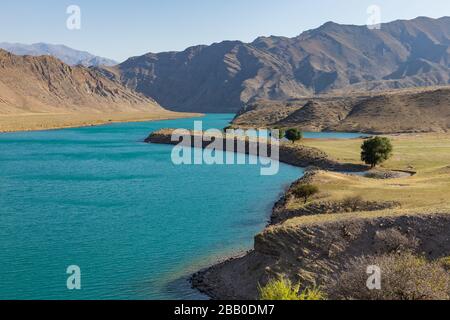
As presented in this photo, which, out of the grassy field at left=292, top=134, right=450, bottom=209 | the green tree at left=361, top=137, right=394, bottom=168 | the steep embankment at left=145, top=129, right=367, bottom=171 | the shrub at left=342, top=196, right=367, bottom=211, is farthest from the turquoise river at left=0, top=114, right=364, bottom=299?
the green tree at left=361, top=137, right=394, bottom=168

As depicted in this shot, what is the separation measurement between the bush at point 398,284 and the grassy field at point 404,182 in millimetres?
16019

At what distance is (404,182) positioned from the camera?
208ft

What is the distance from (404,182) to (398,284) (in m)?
41.8

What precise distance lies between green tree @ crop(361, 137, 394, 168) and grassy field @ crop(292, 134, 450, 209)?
7.77 ft

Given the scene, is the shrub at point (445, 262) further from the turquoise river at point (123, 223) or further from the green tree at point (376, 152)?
the green tree at point (376, 152)

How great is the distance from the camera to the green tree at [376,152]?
8912cm

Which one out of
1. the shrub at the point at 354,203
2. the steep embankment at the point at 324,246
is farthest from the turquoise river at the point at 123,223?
the shrub at the point at 354,203

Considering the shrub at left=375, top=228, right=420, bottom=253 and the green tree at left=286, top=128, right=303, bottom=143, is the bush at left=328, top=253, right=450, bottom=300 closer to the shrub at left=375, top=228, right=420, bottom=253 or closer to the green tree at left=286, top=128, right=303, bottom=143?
the shrub at left=375, top=228, right=420, bottom=253

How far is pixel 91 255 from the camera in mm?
43500

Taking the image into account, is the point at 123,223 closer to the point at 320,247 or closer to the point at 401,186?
the point at 320,247

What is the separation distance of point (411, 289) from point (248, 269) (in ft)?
49.1

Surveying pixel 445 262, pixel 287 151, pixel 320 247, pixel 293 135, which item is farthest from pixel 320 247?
pixel 293 135
